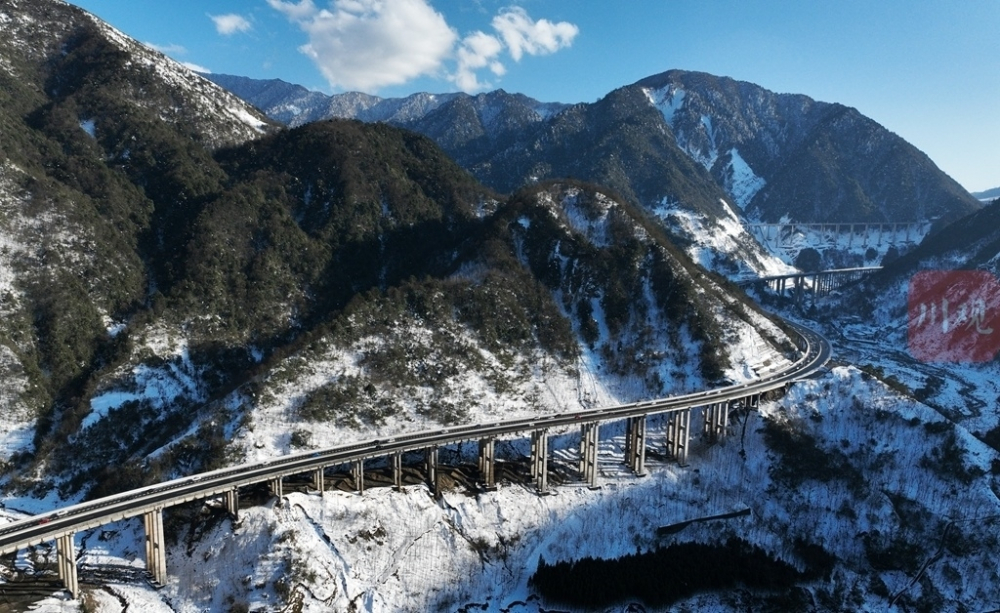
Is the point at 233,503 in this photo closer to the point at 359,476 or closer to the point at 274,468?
the point at 274,468

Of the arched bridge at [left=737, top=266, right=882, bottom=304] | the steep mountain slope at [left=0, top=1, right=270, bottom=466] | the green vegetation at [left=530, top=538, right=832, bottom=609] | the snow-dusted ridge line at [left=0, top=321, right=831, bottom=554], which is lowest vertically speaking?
the green vegetation at [left=530, top=538, right=832, bottom=609]

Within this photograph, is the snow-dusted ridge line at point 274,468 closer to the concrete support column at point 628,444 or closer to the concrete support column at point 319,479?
the concrete support column at point 319,479

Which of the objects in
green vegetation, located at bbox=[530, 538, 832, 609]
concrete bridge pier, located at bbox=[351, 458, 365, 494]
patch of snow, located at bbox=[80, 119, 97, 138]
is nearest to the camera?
green vegetation, located at bbox=[530, 538, 832, 609]

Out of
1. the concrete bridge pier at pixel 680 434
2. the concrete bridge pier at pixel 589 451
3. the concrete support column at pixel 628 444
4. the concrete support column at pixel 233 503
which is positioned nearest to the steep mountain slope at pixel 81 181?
the concrete support column at pixel 233 503

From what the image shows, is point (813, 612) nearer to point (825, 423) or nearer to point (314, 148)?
point (825, 423)

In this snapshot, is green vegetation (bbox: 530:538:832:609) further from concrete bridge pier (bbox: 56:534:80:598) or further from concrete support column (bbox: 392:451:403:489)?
concrete bridge pier (bbox: 56:534:80:598)

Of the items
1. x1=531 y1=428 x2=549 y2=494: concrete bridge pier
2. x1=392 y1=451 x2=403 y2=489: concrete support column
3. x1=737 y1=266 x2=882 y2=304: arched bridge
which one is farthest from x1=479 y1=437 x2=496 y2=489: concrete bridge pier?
x1=737 y1=266 x2=882 y2=304: arched bridge

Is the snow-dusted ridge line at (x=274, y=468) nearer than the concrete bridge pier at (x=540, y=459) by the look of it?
Yes
